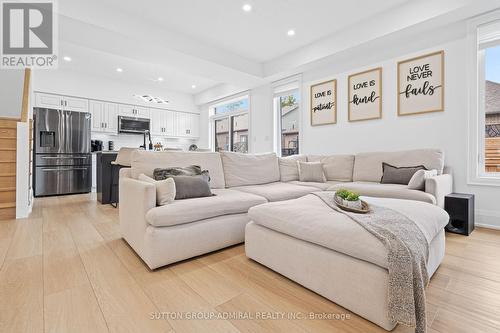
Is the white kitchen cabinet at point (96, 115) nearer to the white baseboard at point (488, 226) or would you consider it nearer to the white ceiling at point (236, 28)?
the white ceiling at point (236, 28)

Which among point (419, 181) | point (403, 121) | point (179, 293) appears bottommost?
point (179, 293)

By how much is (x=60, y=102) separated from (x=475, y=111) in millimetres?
7424

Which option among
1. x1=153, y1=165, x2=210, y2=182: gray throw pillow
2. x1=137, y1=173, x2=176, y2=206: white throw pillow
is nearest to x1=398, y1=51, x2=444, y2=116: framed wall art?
x1=153, y1=165, x2=210, y2=182: gray throw pillow

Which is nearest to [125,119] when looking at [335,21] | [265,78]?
[265,78]

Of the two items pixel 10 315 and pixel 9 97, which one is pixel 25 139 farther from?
pixel 10 315

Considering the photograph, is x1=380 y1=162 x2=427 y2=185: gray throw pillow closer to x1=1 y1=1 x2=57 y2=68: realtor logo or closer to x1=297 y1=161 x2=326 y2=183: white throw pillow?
x1=297 y1=161 x2=326 y2=183: white throw pillow

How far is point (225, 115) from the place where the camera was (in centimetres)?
677

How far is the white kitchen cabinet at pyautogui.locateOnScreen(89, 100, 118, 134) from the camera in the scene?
558 centimetres

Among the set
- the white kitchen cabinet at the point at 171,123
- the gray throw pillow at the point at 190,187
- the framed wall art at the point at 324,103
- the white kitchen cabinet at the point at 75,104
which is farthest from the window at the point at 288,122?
the white kitchen cabinet at the point at 75,104

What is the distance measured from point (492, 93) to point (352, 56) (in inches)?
73.8

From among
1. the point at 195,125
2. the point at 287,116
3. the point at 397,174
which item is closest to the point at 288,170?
the point at 397,174

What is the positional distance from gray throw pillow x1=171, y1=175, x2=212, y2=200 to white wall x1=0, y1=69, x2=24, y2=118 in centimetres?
427

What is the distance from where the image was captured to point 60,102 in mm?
5184

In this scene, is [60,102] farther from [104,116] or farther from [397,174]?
[397,174]
